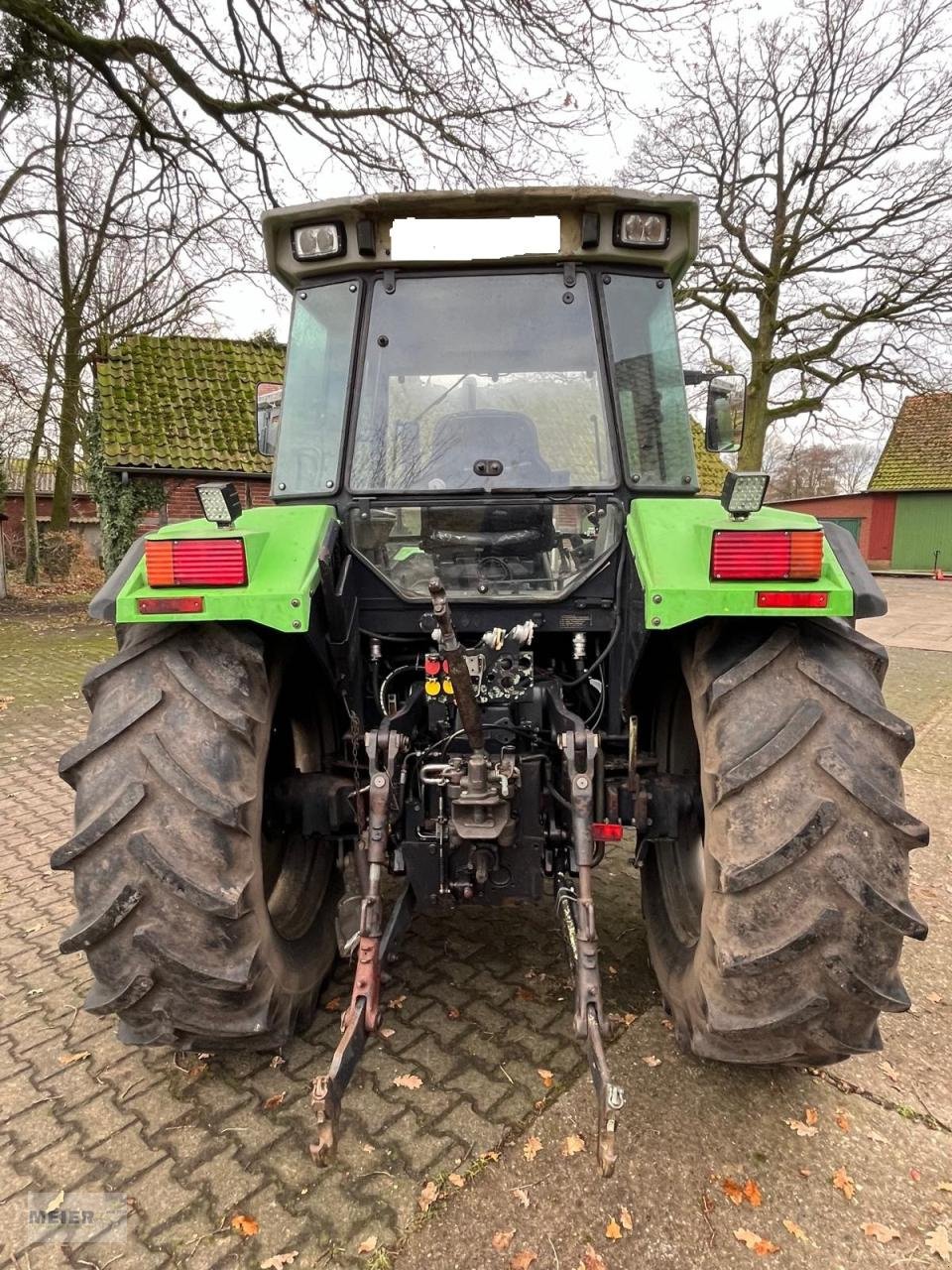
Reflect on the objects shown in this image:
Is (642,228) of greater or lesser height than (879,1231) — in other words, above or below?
above

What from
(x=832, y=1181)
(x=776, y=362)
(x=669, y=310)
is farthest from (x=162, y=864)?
(x=776, y=362)

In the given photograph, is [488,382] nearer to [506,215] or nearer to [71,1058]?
[506,215]

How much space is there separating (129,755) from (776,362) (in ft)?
61.7

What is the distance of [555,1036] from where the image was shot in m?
2.51

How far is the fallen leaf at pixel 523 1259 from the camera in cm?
176

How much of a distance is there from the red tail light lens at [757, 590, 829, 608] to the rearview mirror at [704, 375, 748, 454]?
4.55 ft

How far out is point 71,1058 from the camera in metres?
2.50

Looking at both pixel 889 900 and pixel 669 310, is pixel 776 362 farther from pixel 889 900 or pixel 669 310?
pixel 889 900

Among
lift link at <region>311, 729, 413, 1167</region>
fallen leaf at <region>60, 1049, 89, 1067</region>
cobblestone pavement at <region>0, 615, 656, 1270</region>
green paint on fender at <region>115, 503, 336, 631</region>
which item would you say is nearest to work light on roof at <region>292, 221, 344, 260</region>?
green paint on fender at <region>115, 503, 336, 631</region>

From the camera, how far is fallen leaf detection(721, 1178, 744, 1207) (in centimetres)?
192

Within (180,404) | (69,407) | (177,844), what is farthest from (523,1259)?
(69,407)

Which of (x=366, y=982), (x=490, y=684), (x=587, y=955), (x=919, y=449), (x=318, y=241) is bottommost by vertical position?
(x=366, y=982)

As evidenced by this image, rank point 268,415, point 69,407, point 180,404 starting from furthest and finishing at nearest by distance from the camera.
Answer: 1. point 69,407
2. point 180,404
3. point 268,415

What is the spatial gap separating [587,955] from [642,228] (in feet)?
7.43
